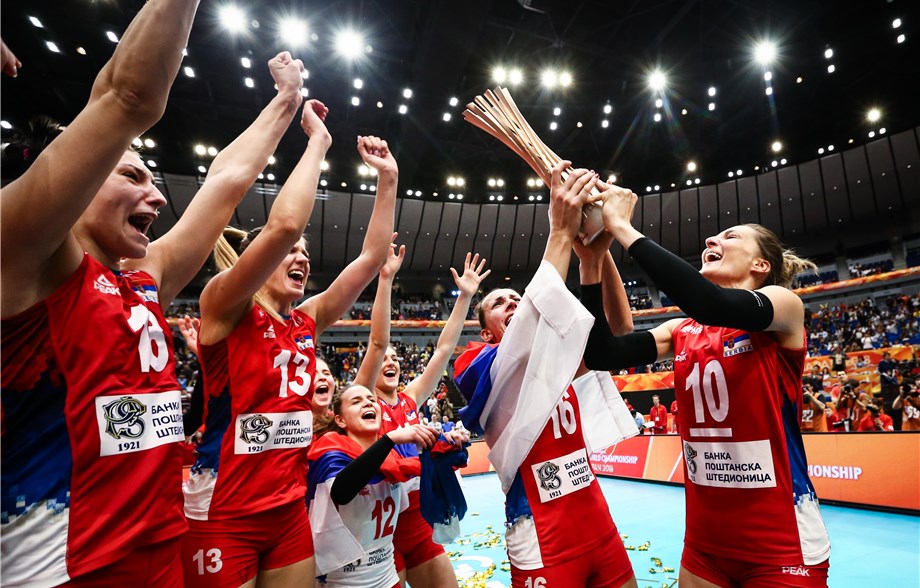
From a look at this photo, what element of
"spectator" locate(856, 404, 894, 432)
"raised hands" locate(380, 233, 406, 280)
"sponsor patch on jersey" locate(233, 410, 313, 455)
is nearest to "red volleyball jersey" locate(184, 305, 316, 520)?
"sponsor patch on jersey" locate(233, 410, 313, 455)

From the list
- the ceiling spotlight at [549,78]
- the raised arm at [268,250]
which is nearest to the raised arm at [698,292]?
the raised arm at [268,250]

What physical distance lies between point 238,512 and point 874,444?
8.70 meters

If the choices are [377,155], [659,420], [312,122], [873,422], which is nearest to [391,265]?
[377,155]

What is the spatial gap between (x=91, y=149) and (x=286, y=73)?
1216mm

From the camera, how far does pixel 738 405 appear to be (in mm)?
2143

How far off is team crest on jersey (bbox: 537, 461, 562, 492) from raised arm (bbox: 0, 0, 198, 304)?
2001 millimetres

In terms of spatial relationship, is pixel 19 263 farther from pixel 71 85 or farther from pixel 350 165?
pixel 350 165

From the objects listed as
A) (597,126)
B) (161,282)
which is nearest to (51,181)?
(161,282)

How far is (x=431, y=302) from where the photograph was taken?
3275cm

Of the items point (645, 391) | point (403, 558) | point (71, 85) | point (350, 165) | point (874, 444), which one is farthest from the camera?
point (350, 165)

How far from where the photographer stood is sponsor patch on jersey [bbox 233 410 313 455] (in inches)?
82.0

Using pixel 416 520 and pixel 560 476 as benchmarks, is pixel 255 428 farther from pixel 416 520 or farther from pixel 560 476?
pixel 416 520

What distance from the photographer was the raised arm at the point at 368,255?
284 centimetres

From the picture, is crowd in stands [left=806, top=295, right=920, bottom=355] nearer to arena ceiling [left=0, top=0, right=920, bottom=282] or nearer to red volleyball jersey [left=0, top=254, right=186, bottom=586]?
arena ceiling [left=0, top=0, right=920, bottom=282]
